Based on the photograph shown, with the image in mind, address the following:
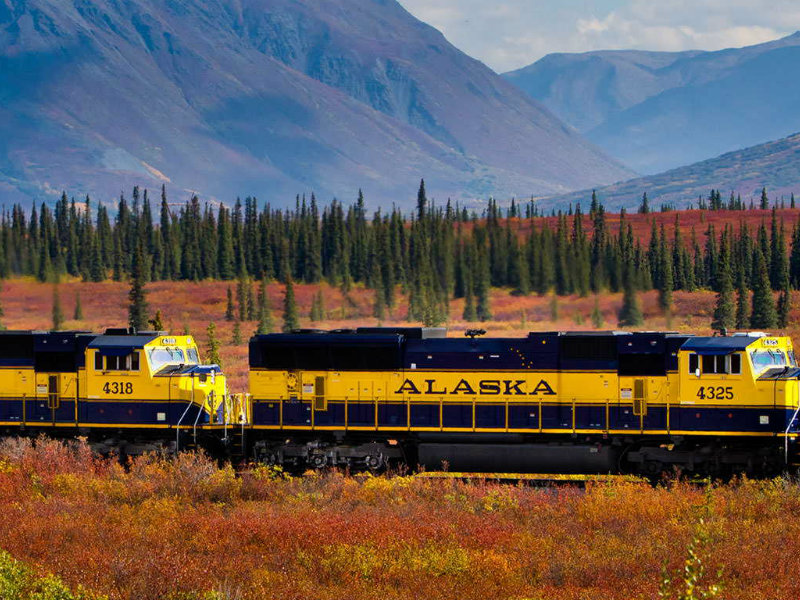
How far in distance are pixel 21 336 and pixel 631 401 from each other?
18557 mm

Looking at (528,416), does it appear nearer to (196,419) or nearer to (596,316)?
(196,419)

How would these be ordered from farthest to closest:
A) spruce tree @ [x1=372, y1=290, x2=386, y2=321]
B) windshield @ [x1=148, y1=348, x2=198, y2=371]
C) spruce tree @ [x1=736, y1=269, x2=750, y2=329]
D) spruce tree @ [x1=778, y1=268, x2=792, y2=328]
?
spruce tree @ [x1=372, y1=290, x2=386, y2=321], spruce tree @ [x1=778, y1=268, x2=792, y2=328], spruce tree @ [x1=736, y1=269, x2=750, y2=329], windshield @ [x1=148, y1=348, x2=198, y2=371]

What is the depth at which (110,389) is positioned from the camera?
112ft

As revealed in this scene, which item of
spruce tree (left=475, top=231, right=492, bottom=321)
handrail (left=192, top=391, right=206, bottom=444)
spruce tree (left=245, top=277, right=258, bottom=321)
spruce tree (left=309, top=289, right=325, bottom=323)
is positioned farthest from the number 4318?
spruce tree (left=245, top=277, right=258, bottom=321)

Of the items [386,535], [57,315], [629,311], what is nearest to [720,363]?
[386,535]

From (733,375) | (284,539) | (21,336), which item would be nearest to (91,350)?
(21,336)

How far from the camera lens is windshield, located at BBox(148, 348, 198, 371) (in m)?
34.2

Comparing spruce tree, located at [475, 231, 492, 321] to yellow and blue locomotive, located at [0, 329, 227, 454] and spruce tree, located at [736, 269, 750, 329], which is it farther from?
yellow and blue locomotive, located at [0, 329, 227, 454]

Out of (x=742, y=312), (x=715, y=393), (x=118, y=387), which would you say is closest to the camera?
(x=715, y=393)

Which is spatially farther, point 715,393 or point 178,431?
point 178,431

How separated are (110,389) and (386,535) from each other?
47.7 ft

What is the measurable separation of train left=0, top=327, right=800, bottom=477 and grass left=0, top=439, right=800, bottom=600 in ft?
6.11

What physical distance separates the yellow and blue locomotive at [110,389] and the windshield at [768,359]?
14679 millimetres

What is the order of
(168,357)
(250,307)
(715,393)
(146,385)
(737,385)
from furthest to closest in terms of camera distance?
(250,307), (168,357), (146,385), (715,393), (737,385)
